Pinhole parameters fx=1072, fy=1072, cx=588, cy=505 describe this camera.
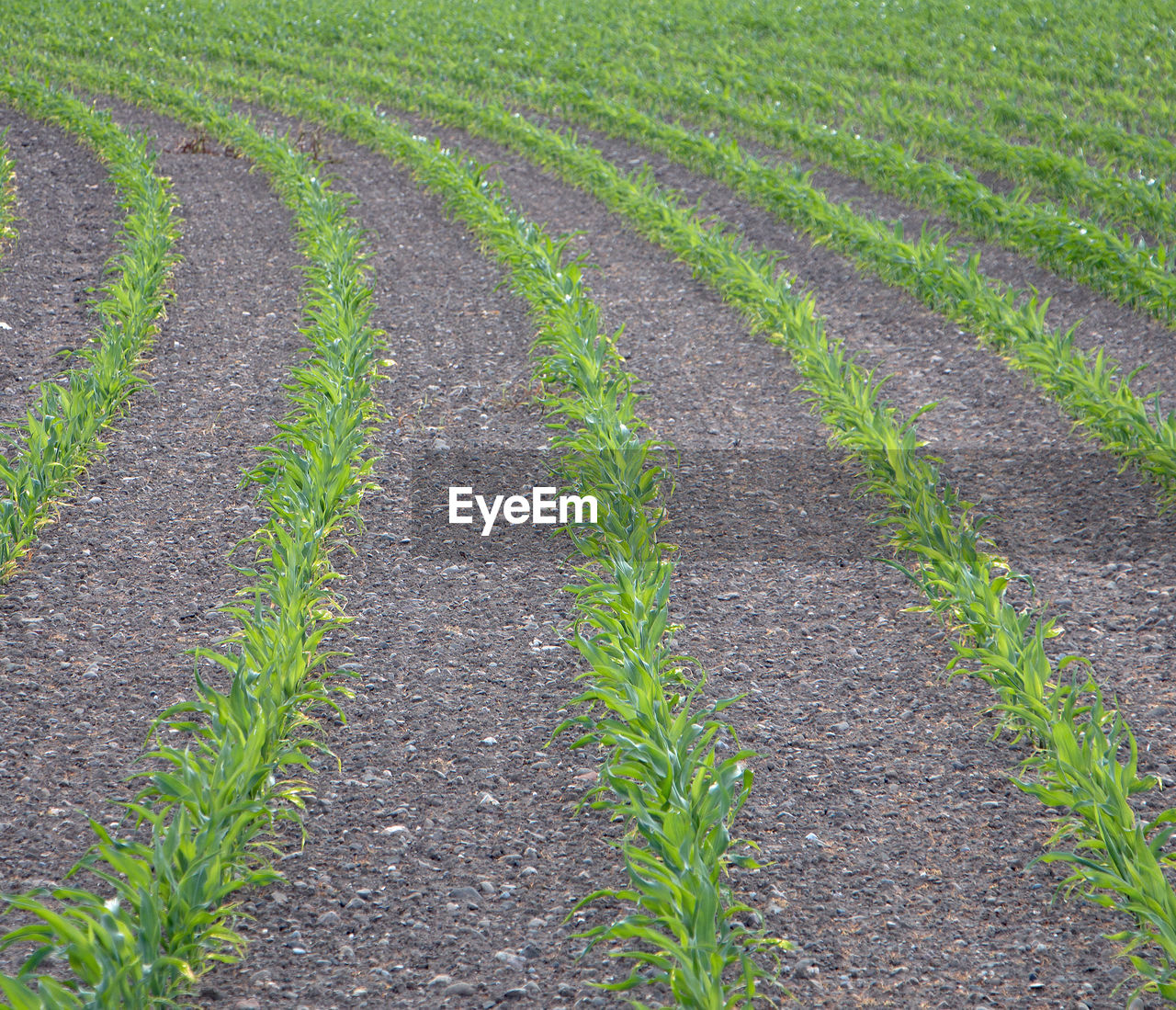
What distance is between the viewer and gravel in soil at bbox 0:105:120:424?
7412 millimetres

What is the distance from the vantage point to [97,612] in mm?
4824

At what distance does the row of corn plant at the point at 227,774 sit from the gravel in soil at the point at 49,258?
207 cm

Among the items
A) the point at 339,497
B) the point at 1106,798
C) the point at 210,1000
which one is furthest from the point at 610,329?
the point at 210,1000

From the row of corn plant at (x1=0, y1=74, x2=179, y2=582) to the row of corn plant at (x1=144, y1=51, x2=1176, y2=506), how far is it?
4742 millimetres

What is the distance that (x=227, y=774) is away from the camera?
3355 mm

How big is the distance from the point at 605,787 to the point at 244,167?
1150 cm

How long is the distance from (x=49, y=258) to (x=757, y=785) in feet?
27.8

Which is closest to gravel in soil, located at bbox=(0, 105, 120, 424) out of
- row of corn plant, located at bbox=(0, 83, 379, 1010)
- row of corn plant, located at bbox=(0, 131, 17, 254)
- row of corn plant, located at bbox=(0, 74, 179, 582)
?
row of corn plant, located at bbox=(0, 131, 17, 254)

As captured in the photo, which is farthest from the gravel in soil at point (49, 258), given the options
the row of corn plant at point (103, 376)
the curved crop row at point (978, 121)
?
the curved crop row at point (978, 121)

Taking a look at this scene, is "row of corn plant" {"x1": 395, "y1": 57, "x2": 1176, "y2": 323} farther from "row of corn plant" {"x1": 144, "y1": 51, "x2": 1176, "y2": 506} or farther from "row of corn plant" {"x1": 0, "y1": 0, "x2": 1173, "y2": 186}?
"row of corn plant" {"x1": 0, "y1": 0, "x2": 1173, "y2": 186}

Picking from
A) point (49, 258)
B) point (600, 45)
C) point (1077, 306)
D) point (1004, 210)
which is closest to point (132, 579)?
point (49, 258)

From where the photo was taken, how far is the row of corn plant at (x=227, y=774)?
108 inches

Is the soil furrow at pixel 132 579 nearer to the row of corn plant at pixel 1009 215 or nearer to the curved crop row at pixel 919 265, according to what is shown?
the curved crop row at pixel 919 265

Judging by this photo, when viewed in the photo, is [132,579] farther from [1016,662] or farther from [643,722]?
[1016,662]
